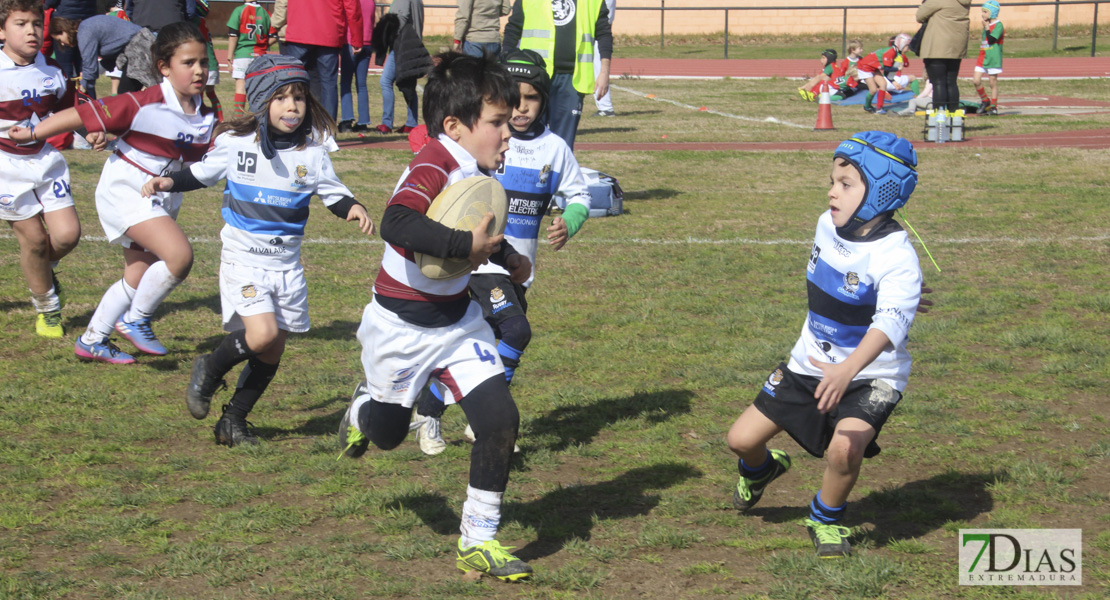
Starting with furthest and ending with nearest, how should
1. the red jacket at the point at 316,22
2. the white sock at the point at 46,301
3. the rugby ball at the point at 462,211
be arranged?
1. the red jacket at the point at 316,22
2. the white sock at the point at 46,301
3. the rugby ball at the point at 462,211

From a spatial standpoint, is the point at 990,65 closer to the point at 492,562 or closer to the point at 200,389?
the point at 200,389

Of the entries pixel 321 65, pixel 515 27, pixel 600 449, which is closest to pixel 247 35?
pixel 321 65

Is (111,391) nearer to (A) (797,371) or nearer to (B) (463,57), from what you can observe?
(B) (463,57)

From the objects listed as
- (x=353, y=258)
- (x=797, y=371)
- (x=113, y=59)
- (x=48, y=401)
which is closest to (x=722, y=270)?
(x=353, y=258)

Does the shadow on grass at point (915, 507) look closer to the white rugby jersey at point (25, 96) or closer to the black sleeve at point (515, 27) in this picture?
the white rugby jersey at point (25, 96)

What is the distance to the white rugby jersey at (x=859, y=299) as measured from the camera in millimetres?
4000

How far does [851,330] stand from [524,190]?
1951mm

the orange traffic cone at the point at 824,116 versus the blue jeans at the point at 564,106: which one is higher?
the blue jeans at the point at 564,106

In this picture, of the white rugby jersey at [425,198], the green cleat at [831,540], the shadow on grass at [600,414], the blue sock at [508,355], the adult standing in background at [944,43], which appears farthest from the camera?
the adult standing in background at [944,43]

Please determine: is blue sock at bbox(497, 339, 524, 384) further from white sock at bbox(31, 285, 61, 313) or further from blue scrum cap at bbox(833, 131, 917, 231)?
white sock at bbox(31, 285, 61, 313)

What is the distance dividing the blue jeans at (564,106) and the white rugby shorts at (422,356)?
713 cm

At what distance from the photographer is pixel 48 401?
616 cm

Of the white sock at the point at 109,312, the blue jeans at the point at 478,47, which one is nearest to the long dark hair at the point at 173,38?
the white sock at the point at 109,312

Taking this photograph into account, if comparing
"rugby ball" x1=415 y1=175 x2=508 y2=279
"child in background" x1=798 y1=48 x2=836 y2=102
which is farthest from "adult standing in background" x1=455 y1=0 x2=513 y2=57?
"rugby ball" x1=415 y1=175 x2=508 y2=279
